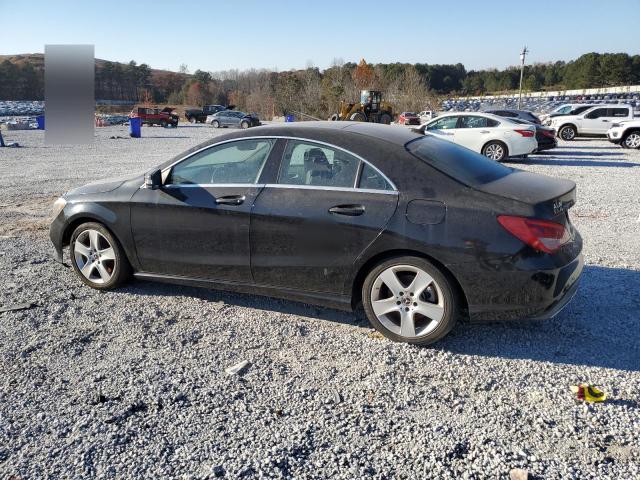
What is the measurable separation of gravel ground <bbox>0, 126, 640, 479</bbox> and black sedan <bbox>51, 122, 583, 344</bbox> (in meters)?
0.34

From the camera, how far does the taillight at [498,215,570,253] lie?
11.3 feet

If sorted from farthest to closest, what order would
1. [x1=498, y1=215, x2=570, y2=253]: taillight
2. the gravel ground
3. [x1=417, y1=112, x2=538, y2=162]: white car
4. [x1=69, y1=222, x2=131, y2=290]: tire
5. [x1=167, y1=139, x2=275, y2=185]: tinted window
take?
1. [x1=417, y1=112, x2=538, y2=162]: white car
2. [x1=69, y1=222, x2=131, y2=290]: tire
3. [x1=167, y1=139, x2=275, y2=185]: tinted window
4. [x1=498, y1=215, x2=570, y2=253]: taillight
5. the gravel ground

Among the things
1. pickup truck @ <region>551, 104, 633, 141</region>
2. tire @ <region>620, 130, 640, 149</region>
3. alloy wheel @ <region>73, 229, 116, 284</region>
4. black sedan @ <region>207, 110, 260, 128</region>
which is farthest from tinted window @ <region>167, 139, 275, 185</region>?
black sedan @ <region>207, 110, 260, 128</region>

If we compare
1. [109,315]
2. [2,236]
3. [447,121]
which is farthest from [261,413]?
[447,121]

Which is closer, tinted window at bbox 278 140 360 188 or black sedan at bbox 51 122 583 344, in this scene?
black sedan at bbox 51 122 583 344

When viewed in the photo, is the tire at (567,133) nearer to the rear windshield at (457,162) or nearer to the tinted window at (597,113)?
the tinted window at (597,113)

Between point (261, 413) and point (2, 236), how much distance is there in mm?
5847

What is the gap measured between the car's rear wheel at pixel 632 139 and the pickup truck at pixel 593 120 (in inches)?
121

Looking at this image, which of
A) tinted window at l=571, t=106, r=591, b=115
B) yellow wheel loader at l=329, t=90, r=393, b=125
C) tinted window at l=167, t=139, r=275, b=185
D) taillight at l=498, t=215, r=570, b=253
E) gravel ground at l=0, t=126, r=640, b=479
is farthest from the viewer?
yellow wheel loader at l=329, t=90, r=393, b=125

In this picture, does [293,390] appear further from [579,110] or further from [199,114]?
[199,114]

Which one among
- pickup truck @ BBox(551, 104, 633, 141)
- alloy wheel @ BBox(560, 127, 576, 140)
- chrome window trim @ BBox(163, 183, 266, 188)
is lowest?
chrome window trim @ BBox(163, 183, 266, 188)

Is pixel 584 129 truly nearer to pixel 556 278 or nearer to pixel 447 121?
pixel 447 121

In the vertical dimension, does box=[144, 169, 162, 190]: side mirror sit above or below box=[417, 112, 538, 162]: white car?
below

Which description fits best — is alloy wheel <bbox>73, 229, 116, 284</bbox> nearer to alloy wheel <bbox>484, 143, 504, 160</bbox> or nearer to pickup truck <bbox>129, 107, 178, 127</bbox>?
alloy wheel <bbox>484, 143, 504, 160</bbox>
